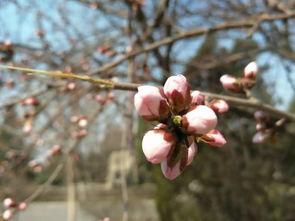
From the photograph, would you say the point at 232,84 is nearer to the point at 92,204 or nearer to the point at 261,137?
the point at 261,137

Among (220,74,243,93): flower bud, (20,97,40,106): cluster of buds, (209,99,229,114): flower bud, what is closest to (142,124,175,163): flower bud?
(209,99,229,114): flower bud

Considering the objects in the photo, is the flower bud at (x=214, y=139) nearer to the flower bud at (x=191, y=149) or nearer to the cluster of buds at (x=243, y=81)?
the flower bud at (x=191, y=149)

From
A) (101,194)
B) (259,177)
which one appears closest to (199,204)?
(259,177)

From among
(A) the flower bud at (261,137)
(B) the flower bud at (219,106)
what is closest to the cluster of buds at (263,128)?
(A) the flower bud at (261,137)

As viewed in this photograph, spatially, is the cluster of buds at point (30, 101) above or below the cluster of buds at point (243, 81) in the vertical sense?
above

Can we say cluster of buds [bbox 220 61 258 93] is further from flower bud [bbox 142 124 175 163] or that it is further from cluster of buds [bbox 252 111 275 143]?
flower bud [bbox 142 124 175 163]

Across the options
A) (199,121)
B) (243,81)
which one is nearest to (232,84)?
(243,81)

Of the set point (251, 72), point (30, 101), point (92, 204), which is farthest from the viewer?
point (92, 204)

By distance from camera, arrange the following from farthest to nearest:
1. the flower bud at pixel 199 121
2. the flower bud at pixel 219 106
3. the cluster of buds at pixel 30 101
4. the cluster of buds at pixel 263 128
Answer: the cluster of buds at pixel 30 101
the cluster of buds at pixel 263 128
the flower bud at pixel 219 106
the flower bud at pixel 199 121
